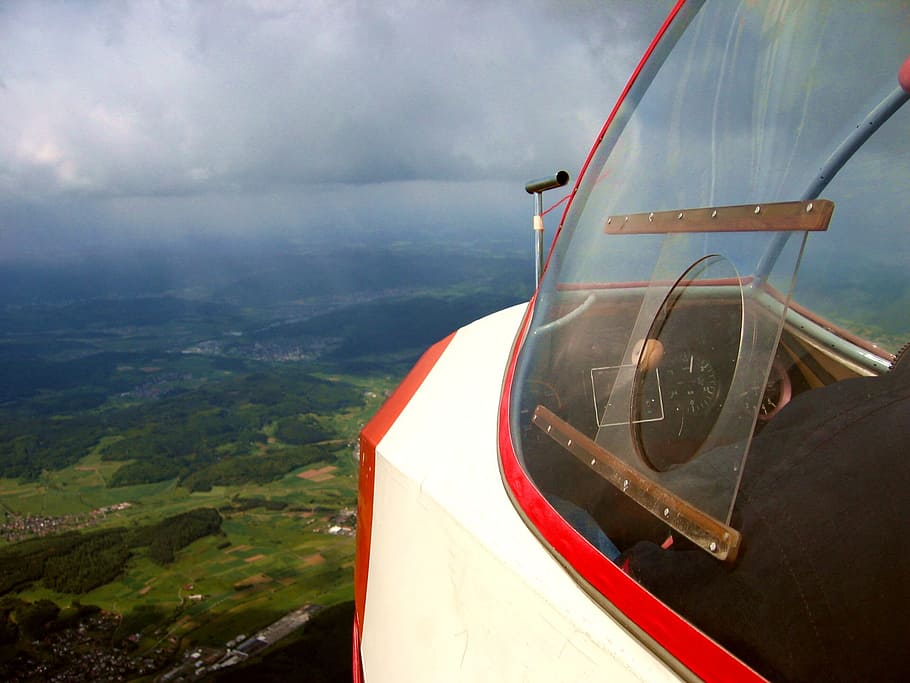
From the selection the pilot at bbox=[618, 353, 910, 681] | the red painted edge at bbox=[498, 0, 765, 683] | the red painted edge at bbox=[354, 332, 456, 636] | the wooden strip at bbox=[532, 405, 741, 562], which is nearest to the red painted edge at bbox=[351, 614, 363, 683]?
A: the red painted edge at bbox=[354, 332, 456, 636]

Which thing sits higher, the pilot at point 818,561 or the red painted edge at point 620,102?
the red painted edge at point 620,102

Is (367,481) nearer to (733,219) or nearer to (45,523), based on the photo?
(733,219)

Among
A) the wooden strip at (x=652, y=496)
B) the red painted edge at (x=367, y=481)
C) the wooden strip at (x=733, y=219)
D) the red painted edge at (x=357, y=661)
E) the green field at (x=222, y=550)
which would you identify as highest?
the wooden strip at (x=733, y=219)

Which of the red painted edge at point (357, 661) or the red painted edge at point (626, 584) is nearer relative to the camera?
the red painted edge at point (626, 584)

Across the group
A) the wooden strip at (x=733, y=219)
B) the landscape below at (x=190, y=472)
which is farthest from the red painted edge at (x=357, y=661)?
the landscape below at (x=190, y=472)

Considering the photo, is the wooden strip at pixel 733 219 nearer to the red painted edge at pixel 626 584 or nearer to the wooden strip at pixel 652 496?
the red painted edge at pixel 626 584

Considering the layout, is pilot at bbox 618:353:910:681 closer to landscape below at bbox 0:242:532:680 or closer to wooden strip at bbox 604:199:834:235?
wooden strip at bbox 604:199:834:235

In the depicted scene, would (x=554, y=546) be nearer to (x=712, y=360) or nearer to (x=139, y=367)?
(x=712, y=360)
